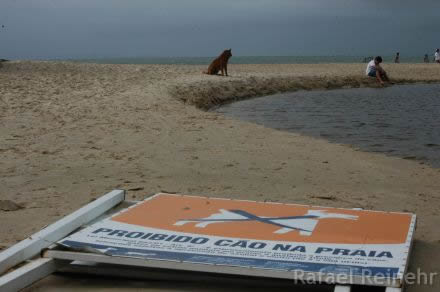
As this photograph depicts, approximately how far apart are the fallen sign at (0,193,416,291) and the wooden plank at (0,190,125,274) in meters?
0.05

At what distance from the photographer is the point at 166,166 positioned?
21.5ft

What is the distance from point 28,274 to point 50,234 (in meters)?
0.51

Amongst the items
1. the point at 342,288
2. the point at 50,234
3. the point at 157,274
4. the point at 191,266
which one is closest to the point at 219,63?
the point at 50,234

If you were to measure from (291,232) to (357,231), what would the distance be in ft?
1.36

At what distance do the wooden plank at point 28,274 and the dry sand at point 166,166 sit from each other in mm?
62

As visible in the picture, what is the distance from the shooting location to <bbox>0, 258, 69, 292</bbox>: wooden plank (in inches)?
122

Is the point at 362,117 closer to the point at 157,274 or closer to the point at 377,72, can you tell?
the point at 157,274

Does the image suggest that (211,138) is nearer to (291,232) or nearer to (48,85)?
(291,232)

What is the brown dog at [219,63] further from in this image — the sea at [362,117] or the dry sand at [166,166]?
the dry sand at [166,166]

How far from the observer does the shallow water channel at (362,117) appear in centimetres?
953

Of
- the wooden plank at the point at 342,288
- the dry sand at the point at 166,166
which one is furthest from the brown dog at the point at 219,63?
the wooden plank at the point at 342,288

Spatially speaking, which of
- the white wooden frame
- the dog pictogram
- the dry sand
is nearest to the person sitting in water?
the dry sand

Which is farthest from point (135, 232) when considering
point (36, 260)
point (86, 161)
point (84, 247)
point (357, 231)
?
point (86, 161)

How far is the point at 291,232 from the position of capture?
3.71 m
